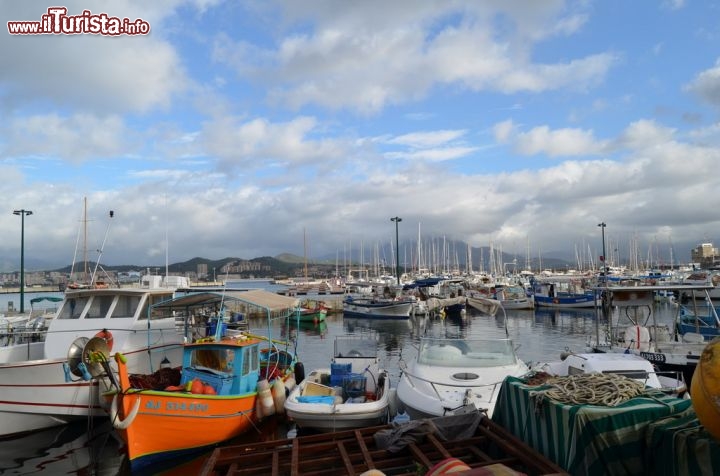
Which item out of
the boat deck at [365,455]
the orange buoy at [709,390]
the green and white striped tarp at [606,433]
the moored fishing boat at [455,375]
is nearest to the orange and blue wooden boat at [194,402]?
the moored fishing boat at [455,375]

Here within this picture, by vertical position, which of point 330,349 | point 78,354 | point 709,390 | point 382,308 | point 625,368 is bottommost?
point 330,349

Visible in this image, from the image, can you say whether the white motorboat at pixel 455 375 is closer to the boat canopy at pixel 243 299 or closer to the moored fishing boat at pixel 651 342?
the boat canopy at pixel 243 299

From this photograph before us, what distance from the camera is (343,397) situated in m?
13.8

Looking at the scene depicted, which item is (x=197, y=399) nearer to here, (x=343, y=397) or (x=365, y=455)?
(x=343, y=397)

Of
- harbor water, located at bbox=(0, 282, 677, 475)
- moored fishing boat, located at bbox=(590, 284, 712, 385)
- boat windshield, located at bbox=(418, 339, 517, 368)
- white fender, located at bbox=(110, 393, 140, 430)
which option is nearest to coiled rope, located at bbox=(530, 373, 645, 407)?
boat windshield, located at bbox=(418, 339, 517, 368)

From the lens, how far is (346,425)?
1165 centimetres

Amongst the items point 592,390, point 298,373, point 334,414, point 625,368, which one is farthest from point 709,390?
point 298,373

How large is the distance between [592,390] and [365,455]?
2.96m

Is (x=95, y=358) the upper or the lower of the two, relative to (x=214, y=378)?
upper

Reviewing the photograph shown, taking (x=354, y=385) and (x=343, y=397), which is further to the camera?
(x=354, y=385)

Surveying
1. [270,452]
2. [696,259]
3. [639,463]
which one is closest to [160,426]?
[270,452]

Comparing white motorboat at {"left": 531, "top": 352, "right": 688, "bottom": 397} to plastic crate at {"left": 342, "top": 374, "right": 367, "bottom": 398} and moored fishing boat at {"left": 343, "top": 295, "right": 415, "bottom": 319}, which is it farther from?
moored fishing boat at {"left": 343, "top": 295, "right": 415, "bottom": 319}

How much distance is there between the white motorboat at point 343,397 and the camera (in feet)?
37.8

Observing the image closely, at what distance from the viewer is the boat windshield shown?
12367mm
